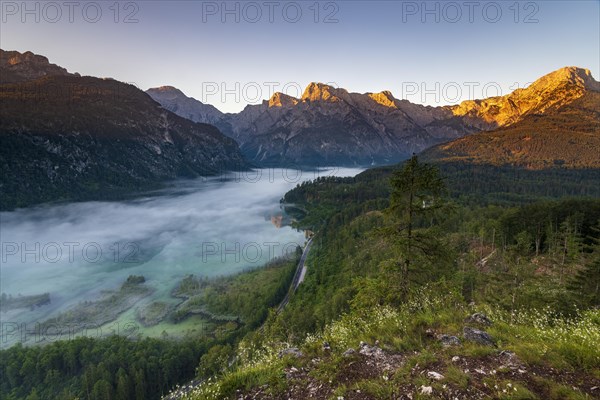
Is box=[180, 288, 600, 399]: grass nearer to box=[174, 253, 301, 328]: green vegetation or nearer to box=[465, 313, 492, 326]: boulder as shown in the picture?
box=[465, 313, 492, 326]: boulder

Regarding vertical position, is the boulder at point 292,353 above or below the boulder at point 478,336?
below

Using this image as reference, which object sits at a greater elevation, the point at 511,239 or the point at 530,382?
the point at 530,382

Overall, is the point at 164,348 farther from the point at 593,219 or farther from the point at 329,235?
the point at 593,219

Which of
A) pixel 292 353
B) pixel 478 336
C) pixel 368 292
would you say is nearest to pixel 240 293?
pixel 368 292

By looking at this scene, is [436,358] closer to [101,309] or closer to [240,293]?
[240,293]

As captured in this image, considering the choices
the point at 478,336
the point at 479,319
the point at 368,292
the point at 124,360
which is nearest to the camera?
the point at 478,336

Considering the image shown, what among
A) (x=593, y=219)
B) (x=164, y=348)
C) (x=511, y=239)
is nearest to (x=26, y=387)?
(x=164, y=348)

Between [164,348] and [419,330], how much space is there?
293 feet

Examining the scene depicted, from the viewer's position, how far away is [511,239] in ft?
254

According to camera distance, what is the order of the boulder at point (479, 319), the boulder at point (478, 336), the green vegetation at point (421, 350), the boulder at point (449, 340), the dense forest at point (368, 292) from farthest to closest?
1. the dense forest at point (368, 292)
2. the boulder at point (479, 319)
3. the boulder at point (449, 340)
4. the boulder at point (478, 336)
5. the green vegetation at point (421, 350)

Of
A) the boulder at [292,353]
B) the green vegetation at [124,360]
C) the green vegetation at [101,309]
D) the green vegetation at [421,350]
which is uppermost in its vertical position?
the green vegetation at [421,350]

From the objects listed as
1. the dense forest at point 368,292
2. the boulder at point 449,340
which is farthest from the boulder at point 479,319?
the boulder at point 449,340

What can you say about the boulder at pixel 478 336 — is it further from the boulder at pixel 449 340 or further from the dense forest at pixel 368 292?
the dense forest at pixel 368 292

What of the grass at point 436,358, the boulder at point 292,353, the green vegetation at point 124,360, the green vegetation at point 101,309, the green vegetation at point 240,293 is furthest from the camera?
the green vegetation at point 101,309
